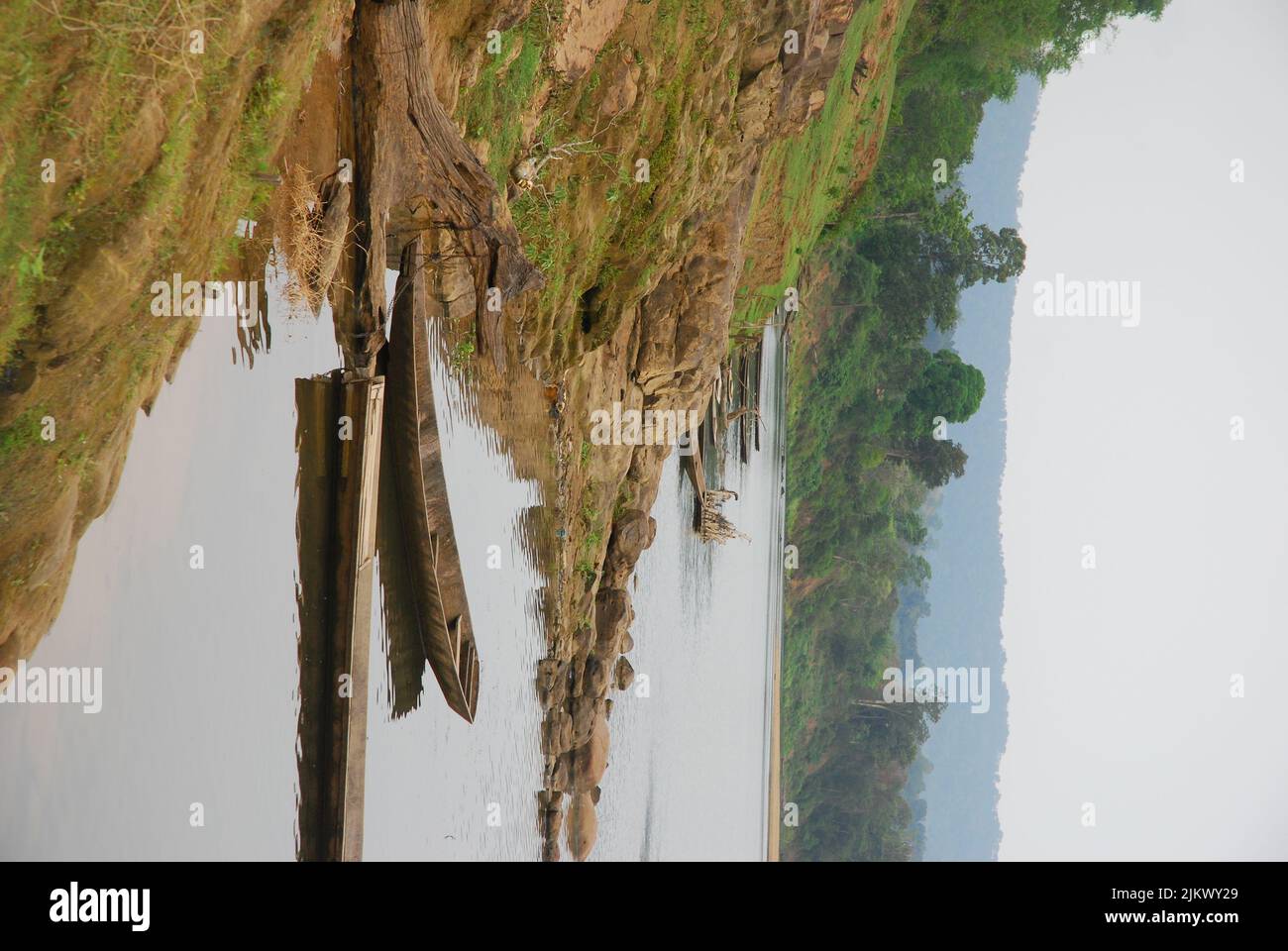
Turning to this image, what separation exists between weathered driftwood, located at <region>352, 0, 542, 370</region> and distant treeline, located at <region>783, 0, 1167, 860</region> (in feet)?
79.7

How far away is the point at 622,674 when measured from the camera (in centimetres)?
1961

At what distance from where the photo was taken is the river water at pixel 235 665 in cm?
745

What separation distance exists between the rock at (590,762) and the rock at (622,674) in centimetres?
155

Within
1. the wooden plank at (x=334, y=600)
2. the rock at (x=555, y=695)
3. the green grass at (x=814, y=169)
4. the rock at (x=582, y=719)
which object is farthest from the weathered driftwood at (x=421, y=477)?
the green grass at (x=814, y=169)

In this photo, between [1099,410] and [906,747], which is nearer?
[906,747]

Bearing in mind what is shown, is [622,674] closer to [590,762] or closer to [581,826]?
[590,762]

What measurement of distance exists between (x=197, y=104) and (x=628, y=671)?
14.7 meters

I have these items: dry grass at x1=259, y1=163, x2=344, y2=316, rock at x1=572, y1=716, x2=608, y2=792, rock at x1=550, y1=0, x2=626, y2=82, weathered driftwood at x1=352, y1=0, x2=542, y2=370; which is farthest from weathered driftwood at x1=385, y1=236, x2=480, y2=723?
rock at x1=572, y1=716, x2=608, y2=792

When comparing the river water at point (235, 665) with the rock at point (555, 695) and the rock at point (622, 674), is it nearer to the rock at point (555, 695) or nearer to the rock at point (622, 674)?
the rock at point (555, 695)

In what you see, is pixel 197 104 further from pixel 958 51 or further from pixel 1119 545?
pixel 1119 545

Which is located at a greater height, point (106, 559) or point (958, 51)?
point (958, 51)

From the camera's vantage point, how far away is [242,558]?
351 inches

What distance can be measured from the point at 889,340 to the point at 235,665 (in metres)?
34.9

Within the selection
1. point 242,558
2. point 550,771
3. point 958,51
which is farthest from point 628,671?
point 958,51
